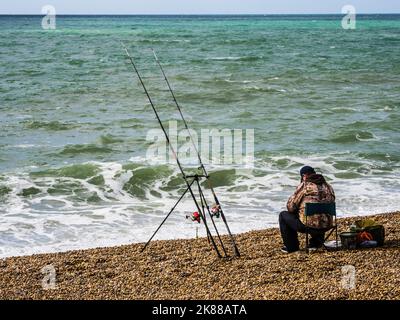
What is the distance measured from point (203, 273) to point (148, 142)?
29.3 feet

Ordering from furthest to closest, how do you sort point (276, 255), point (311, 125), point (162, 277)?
point (311, 125), point (276, 255), point (162, 277)

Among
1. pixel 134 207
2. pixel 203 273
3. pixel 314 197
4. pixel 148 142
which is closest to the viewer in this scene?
pixel 203 273

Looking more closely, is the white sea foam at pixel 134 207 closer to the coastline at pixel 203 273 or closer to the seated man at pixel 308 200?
the coastline at pixel 203 273

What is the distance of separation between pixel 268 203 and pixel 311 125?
7.33 meters

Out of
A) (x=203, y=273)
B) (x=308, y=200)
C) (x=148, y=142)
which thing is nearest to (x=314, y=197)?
(x=308, y=200)

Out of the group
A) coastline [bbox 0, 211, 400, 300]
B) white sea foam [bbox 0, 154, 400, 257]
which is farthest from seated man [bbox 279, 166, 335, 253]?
white sea foam [bbox 0, 154, 400, 257]

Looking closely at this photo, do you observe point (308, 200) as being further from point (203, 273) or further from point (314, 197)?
point (203, 273)

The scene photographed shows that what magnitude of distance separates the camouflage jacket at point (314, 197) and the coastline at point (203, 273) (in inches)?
13.1

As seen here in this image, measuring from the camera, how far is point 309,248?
7.64m

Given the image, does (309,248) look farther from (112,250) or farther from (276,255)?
(112,250)

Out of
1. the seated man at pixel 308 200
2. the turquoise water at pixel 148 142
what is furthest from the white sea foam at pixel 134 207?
the seated man at pixel 308 200

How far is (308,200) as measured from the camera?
7363 mm
